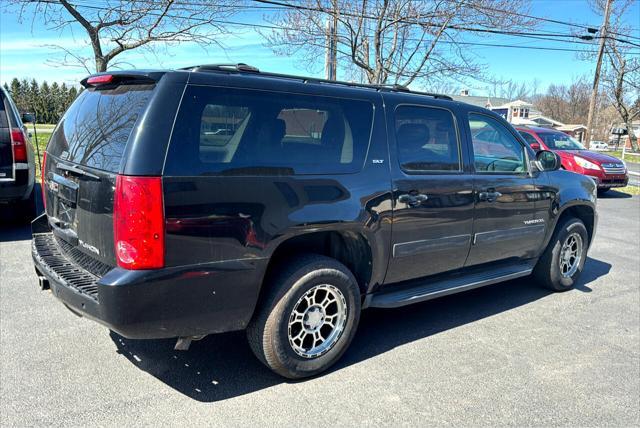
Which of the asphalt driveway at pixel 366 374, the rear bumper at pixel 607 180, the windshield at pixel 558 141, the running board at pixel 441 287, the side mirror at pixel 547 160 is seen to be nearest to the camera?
the asphalt driveway at pixel 366 374

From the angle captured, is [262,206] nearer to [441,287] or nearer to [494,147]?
[441,287]

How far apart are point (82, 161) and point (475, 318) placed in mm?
3502

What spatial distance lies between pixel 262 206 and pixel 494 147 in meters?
2.70

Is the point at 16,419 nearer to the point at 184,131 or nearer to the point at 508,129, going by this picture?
the point at 184,131

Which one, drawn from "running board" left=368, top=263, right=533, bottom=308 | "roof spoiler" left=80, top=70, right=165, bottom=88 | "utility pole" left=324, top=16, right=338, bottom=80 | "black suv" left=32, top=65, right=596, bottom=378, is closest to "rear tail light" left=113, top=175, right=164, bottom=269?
"black suv" left=32, top=65, right=596, bottom=378

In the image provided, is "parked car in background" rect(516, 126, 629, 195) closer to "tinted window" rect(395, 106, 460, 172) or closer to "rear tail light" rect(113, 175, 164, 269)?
"tinted window" rect(395, 106, 460, 172)

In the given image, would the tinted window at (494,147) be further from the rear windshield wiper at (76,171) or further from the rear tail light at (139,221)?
the rear windshield wiper at (76,171)

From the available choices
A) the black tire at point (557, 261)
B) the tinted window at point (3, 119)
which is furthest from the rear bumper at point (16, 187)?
the black tire at point (557, 261)

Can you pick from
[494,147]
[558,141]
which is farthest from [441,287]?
[558,141]

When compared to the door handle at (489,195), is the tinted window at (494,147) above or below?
above

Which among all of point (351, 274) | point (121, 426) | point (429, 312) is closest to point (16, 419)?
point (121, 426)

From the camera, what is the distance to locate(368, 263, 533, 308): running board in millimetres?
3699

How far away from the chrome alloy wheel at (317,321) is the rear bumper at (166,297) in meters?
0.40

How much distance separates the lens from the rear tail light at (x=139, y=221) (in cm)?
251
